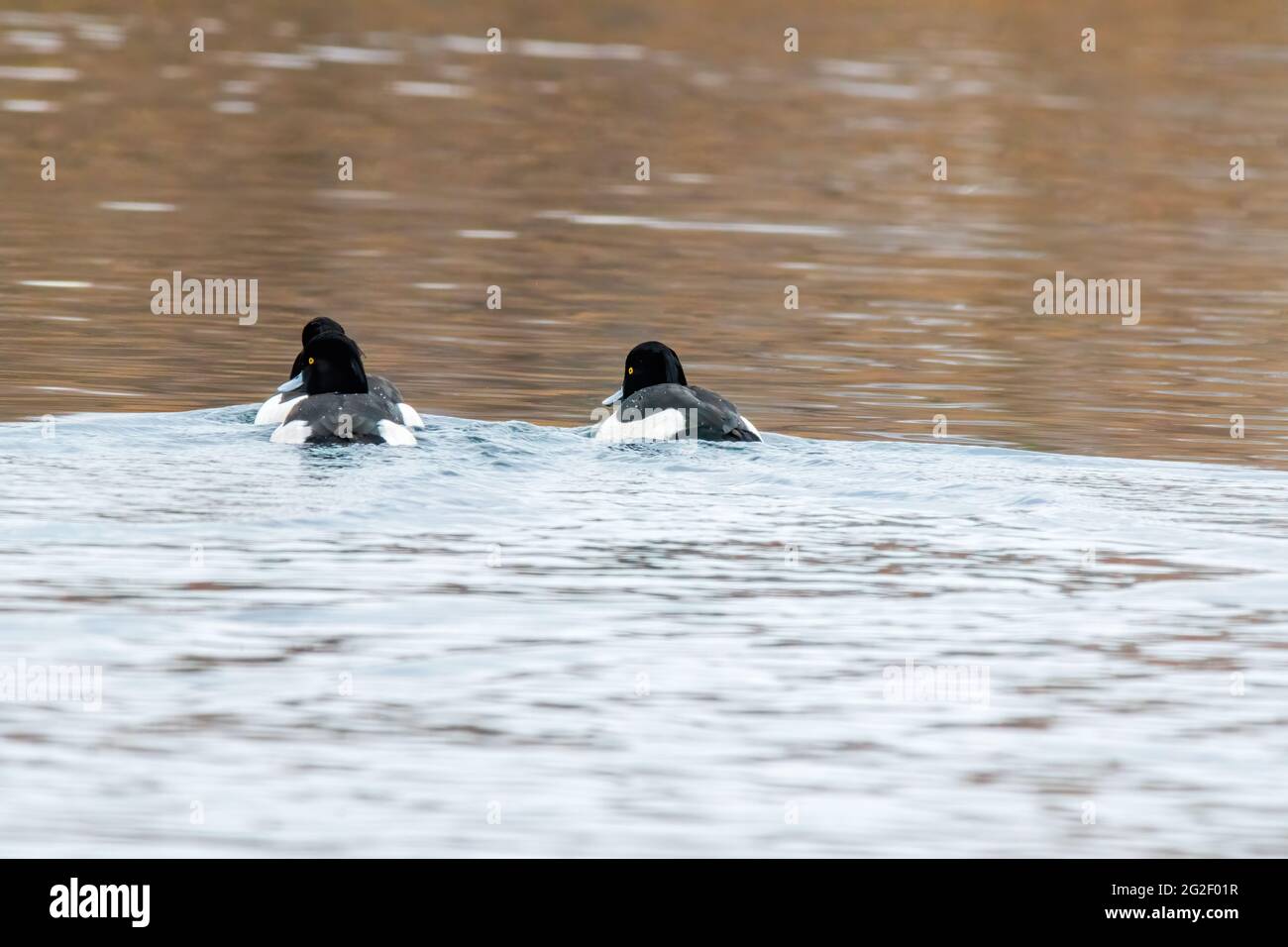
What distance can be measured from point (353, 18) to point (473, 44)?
4.14 meters

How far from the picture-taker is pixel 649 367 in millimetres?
16203

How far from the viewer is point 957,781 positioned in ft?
27.8

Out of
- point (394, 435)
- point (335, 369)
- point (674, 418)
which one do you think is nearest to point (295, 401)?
point (335, 369)

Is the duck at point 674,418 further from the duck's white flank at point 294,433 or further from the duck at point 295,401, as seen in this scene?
the duck's white flank at point 294,433

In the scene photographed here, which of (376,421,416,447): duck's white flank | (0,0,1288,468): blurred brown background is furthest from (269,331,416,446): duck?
(0,0,1288,468): blurred brown background

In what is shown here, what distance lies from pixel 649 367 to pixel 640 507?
3.27 metres

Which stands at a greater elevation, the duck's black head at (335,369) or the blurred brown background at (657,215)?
the blurred brown background at (657,215)

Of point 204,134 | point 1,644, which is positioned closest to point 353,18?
point 204,134

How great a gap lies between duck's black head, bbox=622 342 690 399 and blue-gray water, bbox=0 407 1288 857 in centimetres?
144

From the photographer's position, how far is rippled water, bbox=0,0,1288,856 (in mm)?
8281

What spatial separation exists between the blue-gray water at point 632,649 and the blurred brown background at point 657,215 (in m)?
2.92

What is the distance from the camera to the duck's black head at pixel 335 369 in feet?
50.7

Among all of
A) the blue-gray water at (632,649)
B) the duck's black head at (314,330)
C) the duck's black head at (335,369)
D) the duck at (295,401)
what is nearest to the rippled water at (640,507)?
the blue-gray water at (632,649)
